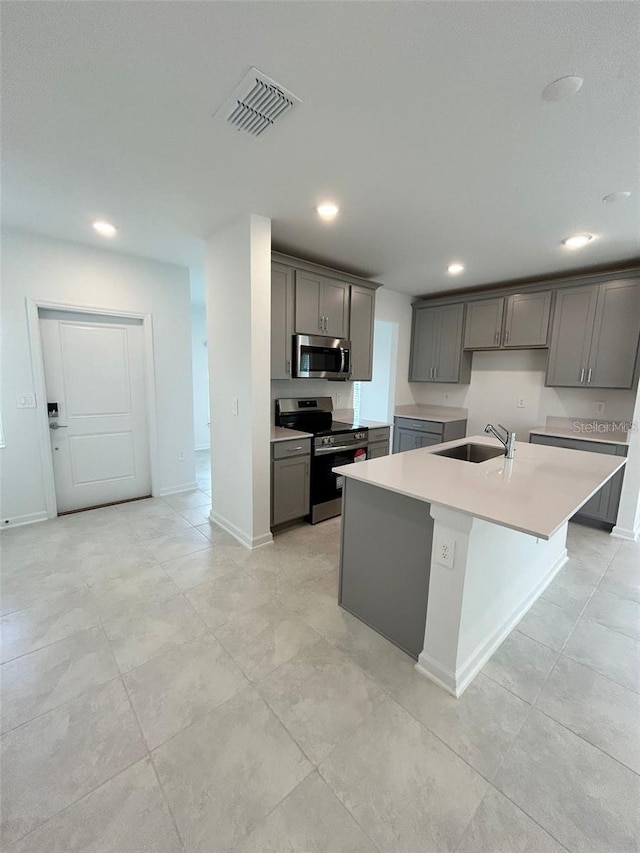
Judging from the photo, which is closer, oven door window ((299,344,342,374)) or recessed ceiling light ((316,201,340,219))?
recessed ceiling light ((316,201,340,219))

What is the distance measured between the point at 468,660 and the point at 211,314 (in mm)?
3160

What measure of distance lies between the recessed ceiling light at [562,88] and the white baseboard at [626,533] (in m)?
3.60

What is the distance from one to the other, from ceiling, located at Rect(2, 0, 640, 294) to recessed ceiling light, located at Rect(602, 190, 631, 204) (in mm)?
47

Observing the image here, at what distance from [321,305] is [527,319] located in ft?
8.07

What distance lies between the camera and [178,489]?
167 inches

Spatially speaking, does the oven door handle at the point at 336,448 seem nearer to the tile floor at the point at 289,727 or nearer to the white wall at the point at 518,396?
the tile floor at the point at 289,727

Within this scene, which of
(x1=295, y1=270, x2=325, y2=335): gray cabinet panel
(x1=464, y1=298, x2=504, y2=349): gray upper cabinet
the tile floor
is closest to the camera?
the tile floor

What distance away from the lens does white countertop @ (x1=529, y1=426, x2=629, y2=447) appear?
11.0 ft

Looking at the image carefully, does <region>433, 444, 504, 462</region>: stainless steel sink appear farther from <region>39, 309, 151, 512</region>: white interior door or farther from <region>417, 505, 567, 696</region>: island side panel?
<region>39, 309, 151, 512</region>: white interior door

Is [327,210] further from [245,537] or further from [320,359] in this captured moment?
[245,537]

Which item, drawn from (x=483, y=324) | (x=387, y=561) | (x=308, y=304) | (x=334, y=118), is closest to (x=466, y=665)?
(x=387, y=561)

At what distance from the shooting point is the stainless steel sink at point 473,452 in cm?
270

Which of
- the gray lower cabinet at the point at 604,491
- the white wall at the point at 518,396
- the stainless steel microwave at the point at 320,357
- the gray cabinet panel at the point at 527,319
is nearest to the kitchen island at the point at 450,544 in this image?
the gray lower cabinet at the point at 604,491

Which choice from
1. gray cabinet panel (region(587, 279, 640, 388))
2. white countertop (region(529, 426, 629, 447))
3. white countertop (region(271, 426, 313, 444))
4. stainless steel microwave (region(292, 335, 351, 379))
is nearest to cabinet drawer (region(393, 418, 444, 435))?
white countertop (region(529, 426, 629, 447))
